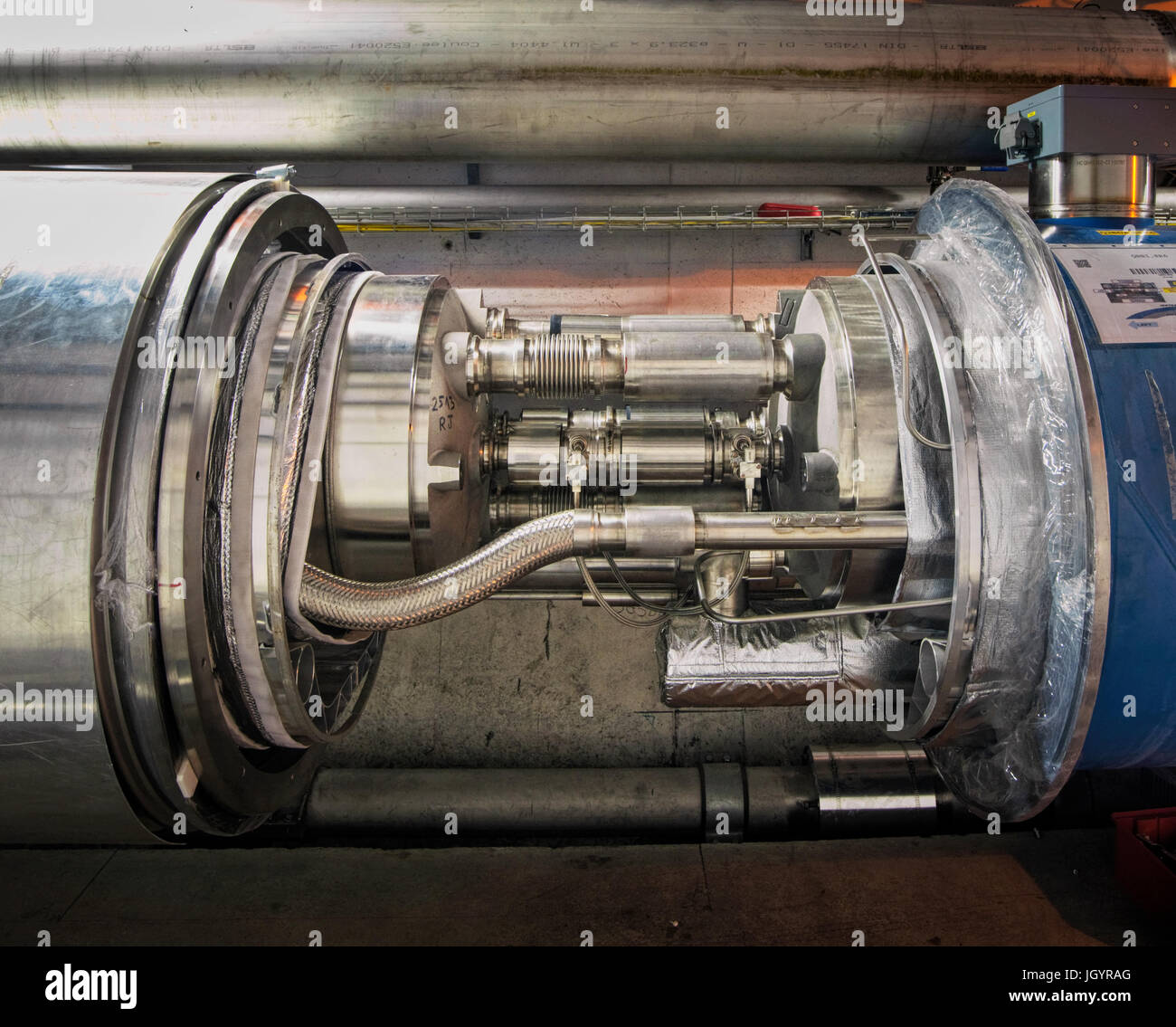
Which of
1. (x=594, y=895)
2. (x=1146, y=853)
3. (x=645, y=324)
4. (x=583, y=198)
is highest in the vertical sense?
(x=583, y=198)

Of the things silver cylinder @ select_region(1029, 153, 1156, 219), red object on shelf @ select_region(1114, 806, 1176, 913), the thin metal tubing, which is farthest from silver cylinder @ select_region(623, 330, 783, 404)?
red object on shelf @ select_region(1114, 806, 1176, 913)

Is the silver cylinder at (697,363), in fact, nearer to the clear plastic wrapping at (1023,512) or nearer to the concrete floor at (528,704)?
the clear plastic wrapping at (1023,512)

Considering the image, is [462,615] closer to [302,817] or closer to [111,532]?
[302,817]

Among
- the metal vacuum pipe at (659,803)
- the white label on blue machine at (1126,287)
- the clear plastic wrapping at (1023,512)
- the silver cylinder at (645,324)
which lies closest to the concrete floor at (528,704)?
the metal vacuum pipe at (659,803)

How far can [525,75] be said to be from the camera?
1.77 metres

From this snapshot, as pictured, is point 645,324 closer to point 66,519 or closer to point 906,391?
point 906,391

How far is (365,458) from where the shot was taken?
1282mm

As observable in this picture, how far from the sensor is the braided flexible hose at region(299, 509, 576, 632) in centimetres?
120

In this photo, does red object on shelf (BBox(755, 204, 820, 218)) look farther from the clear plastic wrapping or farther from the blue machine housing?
the blue machine housing

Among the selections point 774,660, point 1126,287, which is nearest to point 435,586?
point 774,660

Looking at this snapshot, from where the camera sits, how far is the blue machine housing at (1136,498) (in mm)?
1111

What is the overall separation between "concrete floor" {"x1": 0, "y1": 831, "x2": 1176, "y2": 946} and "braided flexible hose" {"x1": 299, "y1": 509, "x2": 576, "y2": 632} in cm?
93

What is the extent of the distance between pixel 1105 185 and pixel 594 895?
1.79 meters

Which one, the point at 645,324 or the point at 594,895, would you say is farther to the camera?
the point at 594,895
